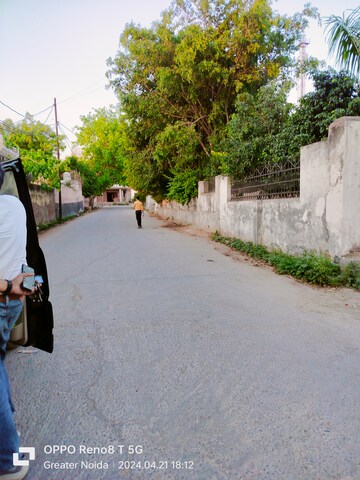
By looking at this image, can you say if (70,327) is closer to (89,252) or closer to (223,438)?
(223,438)

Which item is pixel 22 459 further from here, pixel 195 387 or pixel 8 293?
pixel 195 387

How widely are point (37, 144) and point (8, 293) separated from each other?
3454cm

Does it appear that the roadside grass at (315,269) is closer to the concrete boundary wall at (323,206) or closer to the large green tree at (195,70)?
the concrete boundary wall at (323,206)

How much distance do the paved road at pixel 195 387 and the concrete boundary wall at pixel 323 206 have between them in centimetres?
122

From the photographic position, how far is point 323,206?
6965 mm

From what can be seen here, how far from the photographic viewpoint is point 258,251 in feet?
30.8

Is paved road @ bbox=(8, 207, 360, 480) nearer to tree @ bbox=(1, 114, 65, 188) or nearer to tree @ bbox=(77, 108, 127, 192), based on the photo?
tree @ bbox=(1, 114, 65, 188)

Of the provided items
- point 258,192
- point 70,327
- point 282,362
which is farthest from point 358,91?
point 70,327

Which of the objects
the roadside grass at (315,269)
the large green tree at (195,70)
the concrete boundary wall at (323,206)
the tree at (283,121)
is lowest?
the roadside grass at (315,269)

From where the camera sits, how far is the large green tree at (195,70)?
1357 cm

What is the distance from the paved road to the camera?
2176 millimetres

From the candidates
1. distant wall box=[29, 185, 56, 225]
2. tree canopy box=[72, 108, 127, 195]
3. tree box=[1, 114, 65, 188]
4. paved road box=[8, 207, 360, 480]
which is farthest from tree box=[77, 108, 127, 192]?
paved road box=[8, 207, 360, 480]

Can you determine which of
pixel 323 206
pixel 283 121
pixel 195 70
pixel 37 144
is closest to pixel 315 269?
pixel 323 206

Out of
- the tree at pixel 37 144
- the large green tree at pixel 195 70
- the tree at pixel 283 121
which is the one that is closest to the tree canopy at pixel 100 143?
the tree at pixel 37 144
